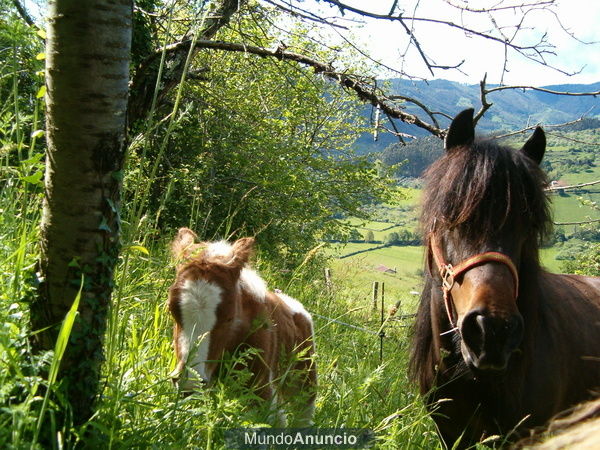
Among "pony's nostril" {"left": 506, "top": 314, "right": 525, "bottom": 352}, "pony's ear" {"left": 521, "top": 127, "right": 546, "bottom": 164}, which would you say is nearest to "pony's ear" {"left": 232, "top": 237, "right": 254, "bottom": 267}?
"pony's nostril" {"left": 506, "top": 314, "right": 525, "bottom": 352}

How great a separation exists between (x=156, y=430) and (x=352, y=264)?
5.36 m

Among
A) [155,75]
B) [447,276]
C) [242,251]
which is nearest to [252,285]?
[242,251]

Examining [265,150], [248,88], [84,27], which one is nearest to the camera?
[84,27]

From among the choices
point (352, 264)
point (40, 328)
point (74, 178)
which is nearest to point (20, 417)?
point (40, 328)

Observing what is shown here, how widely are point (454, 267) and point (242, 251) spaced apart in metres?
1.32

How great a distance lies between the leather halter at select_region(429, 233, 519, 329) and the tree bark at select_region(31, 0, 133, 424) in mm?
1658

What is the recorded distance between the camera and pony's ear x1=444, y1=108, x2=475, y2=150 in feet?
9.66

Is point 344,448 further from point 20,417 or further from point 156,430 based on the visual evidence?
point 20,417

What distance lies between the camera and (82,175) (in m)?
1.58

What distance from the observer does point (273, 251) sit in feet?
29.4

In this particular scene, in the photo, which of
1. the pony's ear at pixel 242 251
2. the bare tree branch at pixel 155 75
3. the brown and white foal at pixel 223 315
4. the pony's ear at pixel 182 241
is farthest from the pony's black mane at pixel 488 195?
the bare tree branch at pixel 155 75

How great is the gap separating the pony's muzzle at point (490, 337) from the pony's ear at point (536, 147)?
129 centimetres

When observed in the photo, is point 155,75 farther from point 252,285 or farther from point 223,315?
point 223,315

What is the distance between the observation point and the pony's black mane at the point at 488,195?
8.14ft
